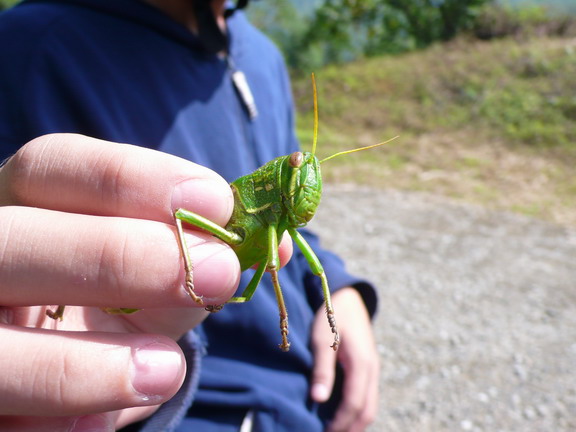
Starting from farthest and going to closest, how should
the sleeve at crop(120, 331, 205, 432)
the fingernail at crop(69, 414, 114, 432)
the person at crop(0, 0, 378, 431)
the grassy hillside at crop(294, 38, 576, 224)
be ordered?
the grassy hillside at crop(294, 38, 576, 224)
the person at crop(0, 0, 378, 431)
the sleeve at crop(120, 331, 205, 432)
the fingernail at crop(69, 414, 114, 432)

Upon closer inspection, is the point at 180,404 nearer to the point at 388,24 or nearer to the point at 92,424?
the point at 92,424

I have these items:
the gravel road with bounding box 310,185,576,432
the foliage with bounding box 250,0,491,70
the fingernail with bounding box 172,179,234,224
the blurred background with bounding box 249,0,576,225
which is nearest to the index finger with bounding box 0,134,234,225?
the fingernail with bounding box 172,179,234,224

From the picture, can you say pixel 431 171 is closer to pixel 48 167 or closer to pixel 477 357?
pixel 477 357

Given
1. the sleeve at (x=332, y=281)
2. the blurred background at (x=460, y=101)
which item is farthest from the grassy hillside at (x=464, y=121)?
the sleeve at (x=332, y=281)

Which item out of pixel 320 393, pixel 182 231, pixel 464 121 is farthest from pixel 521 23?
pixel 182 231

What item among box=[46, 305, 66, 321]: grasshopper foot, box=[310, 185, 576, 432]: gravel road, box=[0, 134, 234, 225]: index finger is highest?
box=[0, 134, 234, 225]: index finger

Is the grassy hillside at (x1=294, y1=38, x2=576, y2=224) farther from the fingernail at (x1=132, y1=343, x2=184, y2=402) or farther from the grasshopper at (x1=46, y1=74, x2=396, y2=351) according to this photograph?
the fingernail at (x1=132, y1=343, x2=184, y2=402)

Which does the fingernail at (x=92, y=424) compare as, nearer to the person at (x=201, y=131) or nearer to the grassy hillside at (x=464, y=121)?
the person at (x=201, y=131)
